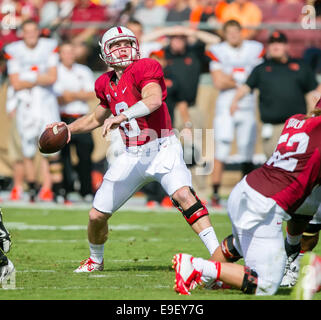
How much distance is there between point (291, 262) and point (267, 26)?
815 centimetres

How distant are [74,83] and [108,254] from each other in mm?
4911

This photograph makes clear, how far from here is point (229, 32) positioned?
1207 centimetres

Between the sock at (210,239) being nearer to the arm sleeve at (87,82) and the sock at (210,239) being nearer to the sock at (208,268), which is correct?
the sock at (208,268)

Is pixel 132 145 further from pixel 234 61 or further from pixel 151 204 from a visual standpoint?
pixel 234 61

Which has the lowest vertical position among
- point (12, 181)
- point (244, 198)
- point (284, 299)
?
point (12, 181)

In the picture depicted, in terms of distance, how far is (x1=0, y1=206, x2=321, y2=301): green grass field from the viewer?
5520mm

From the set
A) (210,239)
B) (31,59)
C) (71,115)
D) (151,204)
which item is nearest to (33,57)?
(31,59)

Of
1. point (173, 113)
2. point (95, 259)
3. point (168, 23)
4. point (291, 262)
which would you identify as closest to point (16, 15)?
point (168, 23)

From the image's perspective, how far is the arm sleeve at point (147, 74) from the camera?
6.48 meters

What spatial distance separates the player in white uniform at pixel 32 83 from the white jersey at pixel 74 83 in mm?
147

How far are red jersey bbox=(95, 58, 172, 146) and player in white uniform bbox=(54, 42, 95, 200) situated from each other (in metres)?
5.45

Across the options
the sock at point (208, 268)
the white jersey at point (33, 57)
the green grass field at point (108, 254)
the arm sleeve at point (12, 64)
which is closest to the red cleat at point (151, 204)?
the green grass field at point (108, 254)
